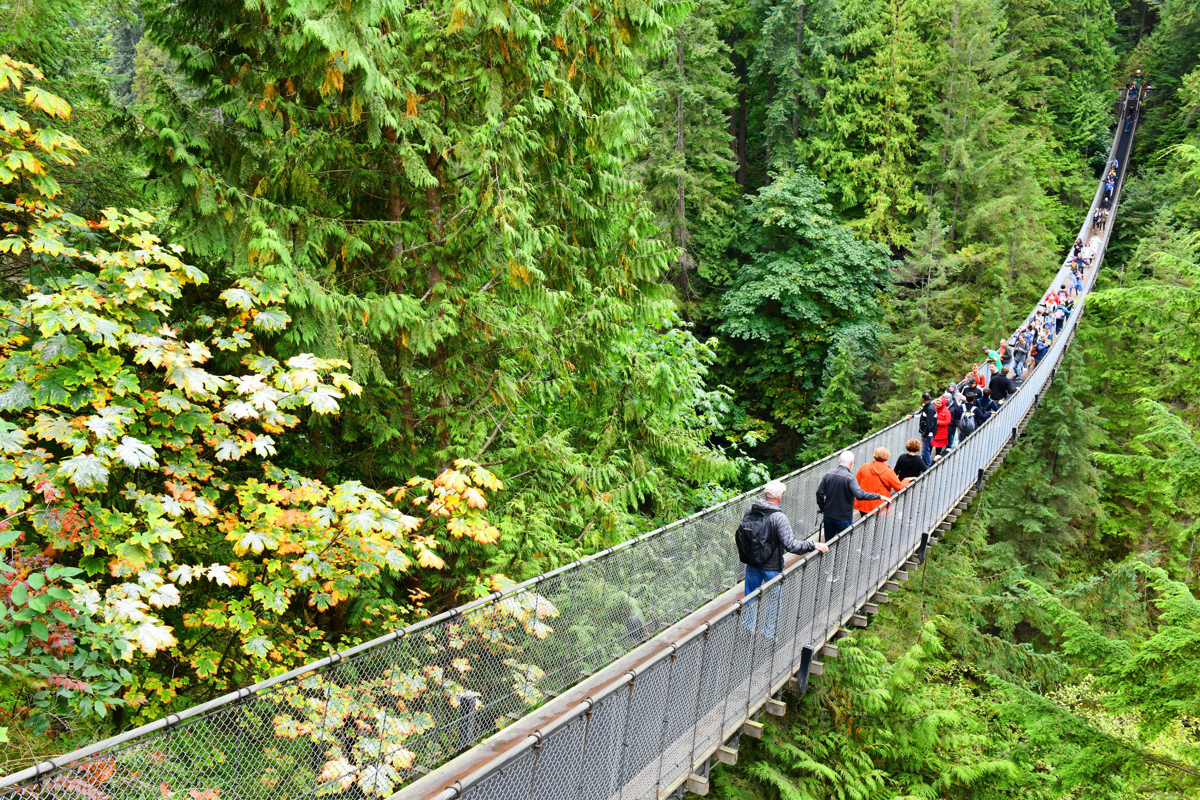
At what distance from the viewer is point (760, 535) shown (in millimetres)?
5477

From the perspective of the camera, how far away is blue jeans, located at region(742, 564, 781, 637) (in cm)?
527

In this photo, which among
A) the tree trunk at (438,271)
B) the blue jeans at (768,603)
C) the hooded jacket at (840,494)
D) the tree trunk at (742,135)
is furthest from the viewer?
the tree trunk at (742,135)

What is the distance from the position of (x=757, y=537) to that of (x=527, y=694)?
198 centimetres

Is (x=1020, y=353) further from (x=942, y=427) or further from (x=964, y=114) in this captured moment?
(x=964, y=114)

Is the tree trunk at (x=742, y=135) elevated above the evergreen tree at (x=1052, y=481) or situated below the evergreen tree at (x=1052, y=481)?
above

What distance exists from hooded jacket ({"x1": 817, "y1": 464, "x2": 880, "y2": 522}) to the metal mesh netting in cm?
19

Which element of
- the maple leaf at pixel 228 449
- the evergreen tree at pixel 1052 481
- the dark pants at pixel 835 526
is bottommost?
the evergreen tree at pixel 1052 481

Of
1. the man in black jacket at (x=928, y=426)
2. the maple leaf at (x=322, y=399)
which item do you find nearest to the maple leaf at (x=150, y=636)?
the maple leaf at (x=322, y=399)

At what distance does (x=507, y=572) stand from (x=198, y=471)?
247cm

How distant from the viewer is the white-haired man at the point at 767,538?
536 cm

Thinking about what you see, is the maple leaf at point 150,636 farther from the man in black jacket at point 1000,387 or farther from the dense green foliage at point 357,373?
the man in black jacket at point 1000,387

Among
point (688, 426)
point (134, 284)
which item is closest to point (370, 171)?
point (134, 284)

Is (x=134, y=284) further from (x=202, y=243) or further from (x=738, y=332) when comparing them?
(x=738, y=332)

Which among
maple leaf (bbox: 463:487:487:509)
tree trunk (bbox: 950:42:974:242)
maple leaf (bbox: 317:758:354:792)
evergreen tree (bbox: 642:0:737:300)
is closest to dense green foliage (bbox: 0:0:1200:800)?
maple leaf (bbox: 463:487:487:509)
